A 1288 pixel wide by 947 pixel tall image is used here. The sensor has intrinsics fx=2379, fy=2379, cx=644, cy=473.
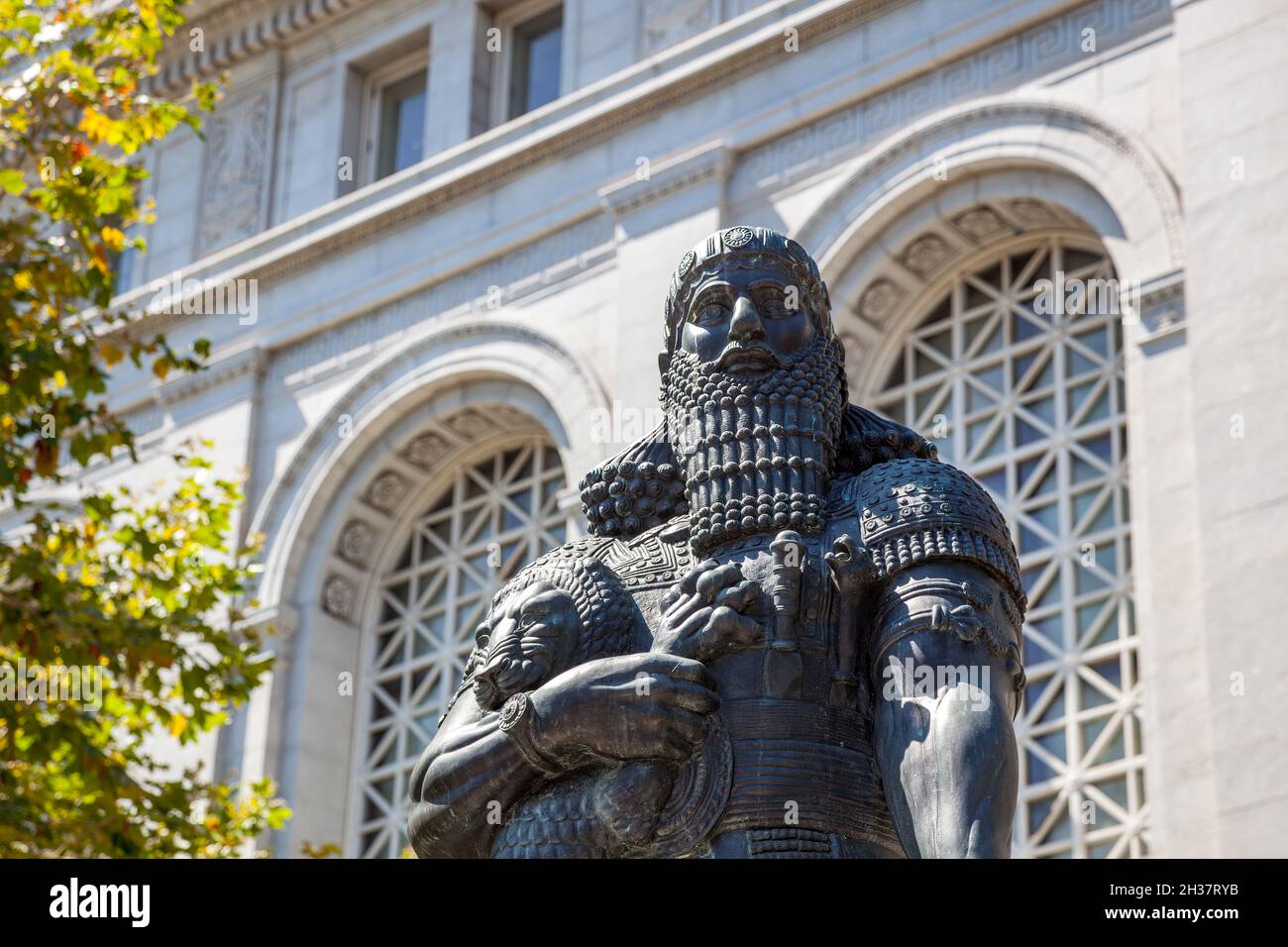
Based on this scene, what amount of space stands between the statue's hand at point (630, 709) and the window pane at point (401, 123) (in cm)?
2317

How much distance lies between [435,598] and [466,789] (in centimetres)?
2038

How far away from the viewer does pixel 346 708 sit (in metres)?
26.0

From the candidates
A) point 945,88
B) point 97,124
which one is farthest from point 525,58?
point 97,124

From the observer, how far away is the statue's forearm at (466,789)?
568 centimetres

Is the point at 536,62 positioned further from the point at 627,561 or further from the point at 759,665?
the point at 759,665

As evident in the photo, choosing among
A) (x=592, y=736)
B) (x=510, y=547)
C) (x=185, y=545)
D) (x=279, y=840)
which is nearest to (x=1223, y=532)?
(x=185, y=545)

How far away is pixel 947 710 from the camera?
5363 mm

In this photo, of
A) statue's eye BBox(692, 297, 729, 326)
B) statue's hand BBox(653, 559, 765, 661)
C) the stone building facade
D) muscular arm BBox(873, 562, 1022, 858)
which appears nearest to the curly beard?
statue's eye BBox(692, 297, 729, 326)

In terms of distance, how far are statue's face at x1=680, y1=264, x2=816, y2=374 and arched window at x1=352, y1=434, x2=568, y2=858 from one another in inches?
709

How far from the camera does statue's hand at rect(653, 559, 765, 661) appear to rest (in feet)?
18.2

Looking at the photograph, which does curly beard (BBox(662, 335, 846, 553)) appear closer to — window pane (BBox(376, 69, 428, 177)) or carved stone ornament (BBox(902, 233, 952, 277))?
carved stone ornament (BBox(902, 233, 952, 277))

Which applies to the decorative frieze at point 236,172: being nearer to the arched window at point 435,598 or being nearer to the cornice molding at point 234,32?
the cornice molding at point 234,32
